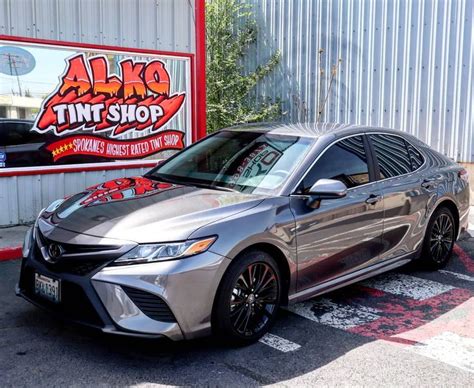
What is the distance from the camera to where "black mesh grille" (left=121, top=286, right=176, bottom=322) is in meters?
3.45

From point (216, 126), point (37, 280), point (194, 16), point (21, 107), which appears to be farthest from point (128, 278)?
point (216, 126)

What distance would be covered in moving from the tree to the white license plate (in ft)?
30.0

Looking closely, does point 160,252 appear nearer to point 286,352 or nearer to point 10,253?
point 286,352

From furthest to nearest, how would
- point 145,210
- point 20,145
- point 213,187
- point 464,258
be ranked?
point 20,145
point 464,258
point 213,187
point 145,210

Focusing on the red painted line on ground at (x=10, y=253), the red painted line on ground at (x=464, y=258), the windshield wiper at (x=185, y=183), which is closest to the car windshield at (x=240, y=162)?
the windshield wiper at (x=185, y=183)

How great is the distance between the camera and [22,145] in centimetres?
727

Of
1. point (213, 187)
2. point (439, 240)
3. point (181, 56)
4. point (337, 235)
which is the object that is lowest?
point (439, 240)

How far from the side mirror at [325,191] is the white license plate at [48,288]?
193cm

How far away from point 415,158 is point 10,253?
4412 mm

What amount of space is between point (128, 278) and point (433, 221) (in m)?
3.52

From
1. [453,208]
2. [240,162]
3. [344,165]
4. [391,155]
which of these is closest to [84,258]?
[240,162]

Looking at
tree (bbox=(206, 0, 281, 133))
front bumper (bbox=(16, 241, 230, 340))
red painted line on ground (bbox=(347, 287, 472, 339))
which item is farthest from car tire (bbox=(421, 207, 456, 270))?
tree (bbox=(206, 0, 281, 133))

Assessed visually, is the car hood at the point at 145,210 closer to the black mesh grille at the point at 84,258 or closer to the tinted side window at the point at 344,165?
the black mesh grille at the point at 84,258

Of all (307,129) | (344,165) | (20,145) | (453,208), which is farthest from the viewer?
(20,145)
